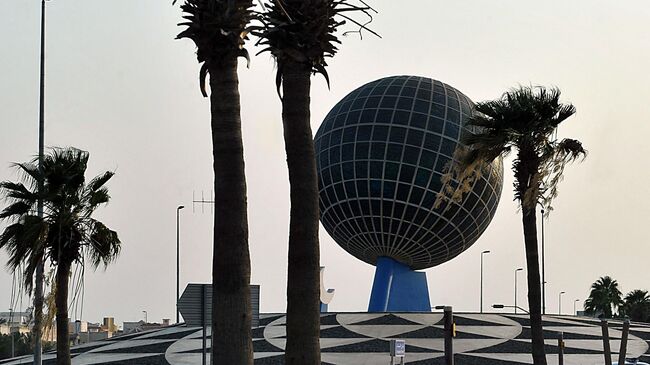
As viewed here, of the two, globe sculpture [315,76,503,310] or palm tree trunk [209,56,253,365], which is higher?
globe sculpture [315,76,503,310]

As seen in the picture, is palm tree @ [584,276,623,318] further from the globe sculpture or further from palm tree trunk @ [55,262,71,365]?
palm tree trunk @ [55,262,71,365]

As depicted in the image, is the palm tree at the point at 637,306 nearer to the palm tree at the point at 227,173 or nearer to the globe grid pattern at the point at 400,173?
the globe grid pattern at the point at 400,173

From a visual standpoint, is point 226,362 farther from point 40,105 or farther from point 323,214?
point 323,214

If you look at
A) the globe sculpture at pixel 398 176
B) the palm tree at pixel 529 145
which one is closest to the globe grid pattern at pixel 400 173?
the globe sculpture at pixel 398 176

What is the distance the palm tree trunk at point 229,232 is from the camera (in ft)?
40.1

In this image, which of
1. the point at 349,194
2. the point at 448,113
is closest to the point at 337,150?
the point at 349,194

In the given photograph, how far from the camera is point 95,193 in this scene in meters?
26.5

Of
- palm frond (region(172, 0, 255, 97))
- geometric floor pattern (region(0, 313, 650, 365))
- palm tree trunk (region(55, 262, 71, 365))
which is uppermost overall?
palm frond (region(172, 0, 255, 97))

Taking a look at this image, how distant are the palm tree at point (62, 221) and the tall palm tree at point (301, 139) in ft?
41.9

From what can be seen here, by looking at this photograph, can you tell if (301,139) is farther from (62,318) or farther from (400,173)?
(400,173)

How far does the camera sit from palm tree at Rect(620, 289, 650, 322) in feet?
271

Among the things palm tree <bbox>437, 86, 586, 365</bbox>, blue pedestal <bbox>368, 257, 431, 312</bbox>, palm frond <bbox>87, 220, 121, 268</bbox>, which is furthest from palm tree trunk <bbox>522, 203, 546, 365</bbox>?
blue pedestal <bbox>368, 257, 431, 312</bbox>

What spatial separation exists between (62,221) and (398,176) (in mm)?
26299

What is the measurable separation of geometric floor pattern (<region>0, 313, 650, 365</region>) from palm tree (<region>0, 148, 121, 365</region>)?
52.0 ft
